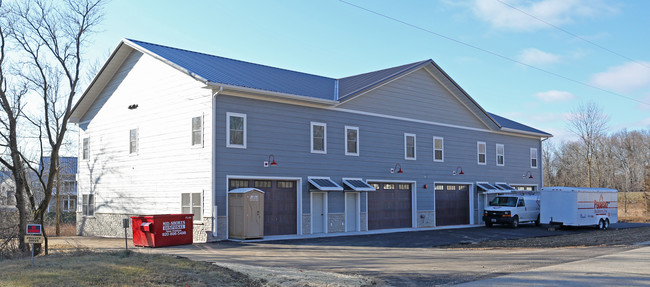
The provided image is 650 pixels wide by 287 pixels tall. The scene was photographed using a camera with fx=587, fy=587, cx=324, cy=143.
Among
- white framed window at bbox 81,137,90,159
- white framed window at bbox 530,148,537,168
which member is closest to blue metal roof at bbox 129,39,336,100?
white framed window at bbox 81,137,90,159

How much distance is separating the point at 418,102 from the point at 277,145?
9774mm

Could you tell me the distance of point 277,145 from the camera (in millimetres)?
23922

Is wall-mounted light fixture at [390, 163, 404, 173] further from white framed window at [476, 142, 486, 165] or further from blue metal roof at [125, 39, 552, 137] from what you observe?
white framed window at [476, 142, 486, 165]

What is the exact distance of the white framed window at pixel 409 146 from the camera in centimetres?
2967

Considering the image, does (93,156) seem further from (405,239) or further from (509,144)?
(509,144)

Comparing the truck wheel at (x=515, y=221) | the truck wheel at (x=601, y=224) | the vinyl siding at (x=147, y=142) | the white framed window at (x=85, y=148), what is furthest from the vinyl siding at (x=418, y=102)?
the white framed window at (x=85, y=148)

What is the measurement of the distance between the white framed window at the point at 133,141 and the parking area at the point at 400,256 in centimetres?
778

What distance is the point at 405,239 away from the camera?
23.6m

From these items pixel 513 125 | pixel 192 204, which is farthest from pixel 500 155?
pixel 192 204

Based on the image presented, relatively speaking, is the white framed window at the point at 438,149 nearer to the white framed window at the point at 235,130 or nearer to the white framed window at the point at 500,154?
the white framed window at the point at 500,154

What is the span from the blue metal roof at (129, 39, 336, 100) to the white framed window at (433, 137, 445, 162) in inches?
258

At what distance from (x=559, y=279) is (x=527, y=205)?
2117 cm

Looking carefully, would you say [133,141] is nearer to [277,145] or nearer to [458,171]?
[277,145]

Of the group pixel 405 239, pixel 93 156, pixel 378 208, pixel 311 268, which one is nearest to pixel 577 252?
pixel 405 239
